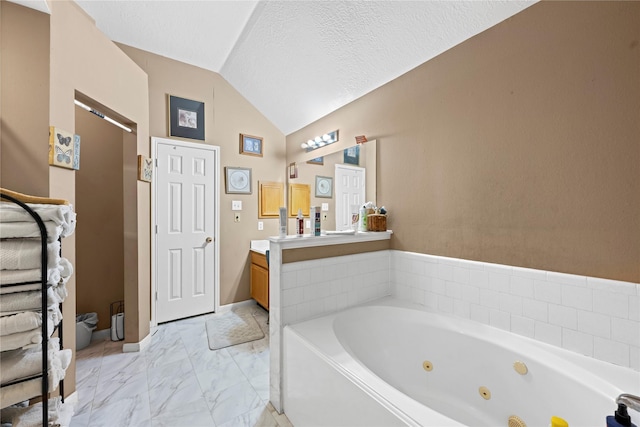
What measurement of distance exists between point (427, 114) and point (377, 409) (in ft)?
6.09

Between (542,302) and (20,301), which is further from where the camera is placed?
(542,302)

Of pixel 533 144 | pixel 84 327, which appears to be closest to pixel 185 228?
pixel 84 327

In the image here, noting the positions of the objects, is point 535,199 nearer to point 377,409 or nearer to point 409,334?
point 409,334

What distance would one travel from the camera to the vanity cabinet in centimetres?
296

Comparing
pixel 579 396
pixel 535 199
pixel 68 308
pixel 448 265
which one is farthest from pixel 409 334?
pixel 68 308

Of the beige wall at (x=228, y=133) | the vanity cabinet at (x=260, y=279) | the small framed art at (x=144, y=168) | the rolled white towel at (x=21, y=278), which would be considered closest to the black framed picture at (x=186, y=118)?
the beige wall at (x=228, y=133)

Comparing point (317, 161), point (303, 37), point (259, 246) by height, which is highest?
point (303, 37)

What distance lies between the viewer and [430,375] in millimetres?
1584

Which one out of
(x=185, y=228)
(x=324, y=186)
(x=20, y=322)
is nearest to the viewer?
(x=20, y=322)

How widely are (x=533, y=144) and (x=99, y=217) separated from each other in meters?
3.58

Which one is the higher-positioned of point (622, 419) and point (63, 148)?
point (63, 148)

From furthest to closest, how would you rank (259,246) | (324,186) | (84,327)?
1. (259,246)
2. (324,186)
3. (84,327)

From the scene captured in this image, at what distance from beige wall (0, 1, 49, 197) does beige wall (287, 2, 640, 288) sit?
91.1 inches

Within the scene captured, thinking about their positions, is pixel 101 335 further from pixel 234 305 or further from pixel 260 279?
pixel 260 279
